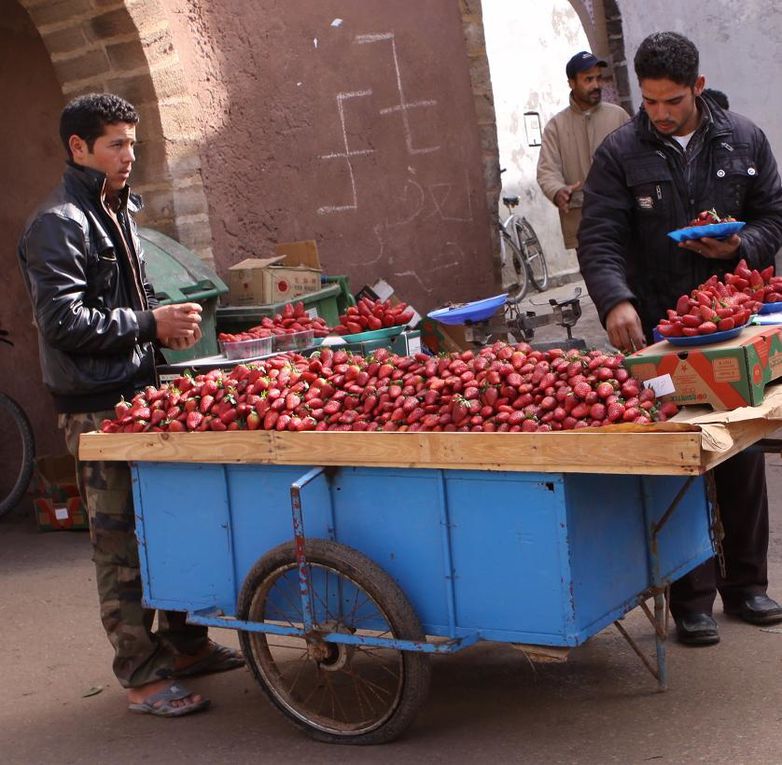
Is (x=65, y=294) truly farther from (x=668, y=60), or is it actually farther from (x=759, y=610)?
(x=759, y=610)

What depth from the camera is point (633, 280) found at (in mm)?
4832

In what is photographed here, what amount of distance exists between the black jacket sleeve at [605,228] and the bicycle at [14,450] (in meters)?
4.34

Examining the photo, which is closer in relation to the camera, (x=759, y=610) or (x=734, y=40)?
(x=759, y=610)

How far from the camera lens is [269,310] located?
6.84 metres

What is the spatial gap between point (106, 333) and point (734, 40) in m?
11.1

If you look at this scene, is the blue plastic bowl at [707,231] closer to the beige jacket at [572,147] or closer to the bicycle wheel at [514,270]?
the beige jacket at [572,147]

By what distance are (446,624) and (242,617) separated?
0.69 meters

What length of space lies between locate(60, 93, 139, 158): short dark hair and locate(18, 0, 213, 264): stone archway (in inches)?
124

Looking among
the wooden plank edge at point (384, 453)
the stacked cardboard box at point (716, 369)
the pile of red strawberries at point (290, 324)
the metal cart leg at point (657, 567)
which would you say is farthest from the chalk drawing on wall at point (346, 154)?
the stacked cardboard box at point (716, 369)

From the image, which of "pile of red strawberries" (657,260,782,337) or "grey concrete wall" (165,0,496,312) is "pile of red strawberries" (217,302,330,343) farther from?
"pile of red strawberries" (657,260,782,337)

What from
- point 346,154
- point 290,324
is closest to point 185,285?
point 290,324

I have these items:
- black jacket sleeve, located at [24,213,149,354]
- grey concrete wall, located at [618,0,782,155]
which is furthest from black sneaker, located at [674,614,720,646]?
grey concrete wall, located at [618,0,782,155]

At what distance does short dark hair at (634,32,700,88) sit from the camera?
4.43 meters

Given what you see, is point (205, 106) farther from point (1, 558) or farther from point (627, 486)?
point (627, 486)
